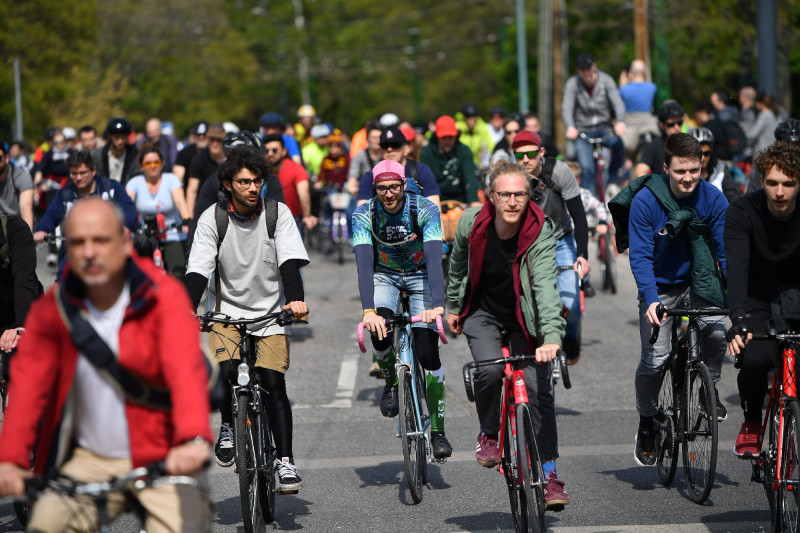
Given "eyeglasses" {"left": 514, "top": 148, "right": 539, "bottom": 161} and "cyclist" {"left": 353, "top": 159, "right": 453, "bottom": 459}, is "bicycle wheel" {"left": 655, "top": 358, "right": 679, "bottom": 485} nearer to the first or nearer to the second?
"cyclist" {"left": 353, "top": 159, "right": 453, "bottom": 459}

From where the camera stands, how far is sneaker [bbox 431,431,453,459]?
7.59m

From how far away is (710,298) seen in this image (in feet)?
23.7

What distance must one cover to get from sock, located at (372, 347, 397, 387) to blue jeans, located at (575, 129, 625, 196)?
8.72m

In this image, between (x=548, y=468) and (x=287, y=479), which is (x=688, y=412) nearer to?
(x=548, y=468)

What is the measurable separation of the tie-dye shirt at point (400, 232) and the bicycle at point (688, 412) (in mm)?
1529

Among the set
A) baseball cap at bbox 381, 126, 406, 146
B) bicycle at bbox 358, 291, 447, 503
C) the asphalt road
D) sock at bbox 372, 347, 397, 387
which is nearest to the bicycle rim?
bicycle at bbox 358, 291, 447, 503

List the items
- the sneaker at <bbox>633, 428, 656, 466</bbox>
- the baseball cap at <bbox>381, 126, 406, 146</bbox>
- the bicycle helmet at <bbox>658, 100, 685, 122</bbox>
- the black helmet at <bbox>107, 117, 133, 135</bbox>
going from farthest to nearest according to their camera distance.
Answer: the black helmet at <bbox>107, 117, 133, 135</bbox>
the bicycle helmet at <bbox>658, 100, 685, 122</bbox>
the baseball cap at <bbox>381, 126, 406, 146</bbox>
the sneaker at <bbox>633, 428, 656, 466</bbox>

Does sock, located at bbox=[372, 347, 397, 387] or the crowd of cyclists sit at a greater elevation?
the crowd of cyclists

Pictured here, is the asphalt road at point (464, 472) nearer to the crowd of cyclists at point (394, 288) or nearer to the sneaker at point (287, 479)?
the sneaker at point (287, 479)

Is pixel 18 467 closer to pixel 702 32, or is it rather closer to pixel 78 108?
pixel 702 32

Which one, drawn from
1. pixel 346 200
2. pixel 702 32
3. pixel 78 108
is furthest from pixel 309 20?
pixel 346 200

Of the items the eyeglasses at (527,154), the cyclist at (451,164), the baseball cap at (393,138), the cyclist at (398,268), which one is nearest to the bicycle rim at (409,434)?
the cyclist at (398,268)

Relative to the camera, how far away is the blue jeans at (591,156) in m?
16.4

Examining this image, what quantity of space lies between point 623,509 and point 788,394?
4.20 feet
